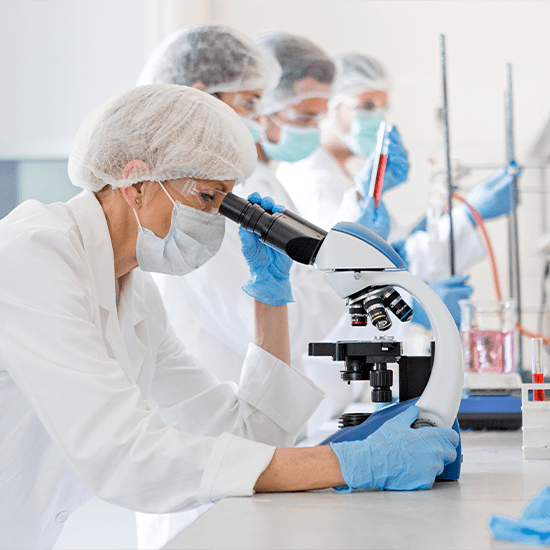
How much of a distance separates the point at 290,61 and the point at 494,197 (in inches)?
43.8

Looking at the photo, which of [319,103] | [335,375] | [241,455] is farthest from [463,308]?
[241,455]

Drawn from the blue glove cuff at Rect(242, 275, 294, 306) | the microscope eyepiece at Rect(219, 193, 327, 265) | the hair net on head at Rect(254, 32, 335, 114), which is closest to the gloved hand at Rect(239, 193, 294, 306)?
the blue glove cuff at Rect(242, 275, 294, 306)

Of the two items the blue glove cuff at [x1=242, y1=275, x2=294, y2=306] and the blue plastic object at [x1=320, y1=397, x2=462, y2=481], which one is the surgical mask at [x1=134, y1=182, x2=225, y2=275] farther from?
the blue plastic object at [x1=320, y1=397, x2=462, y2=481]

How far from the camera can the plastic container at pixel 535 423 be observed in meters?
1.02

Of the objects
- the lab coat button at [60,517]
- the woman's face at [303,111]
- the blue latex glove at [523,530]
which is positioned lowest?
the lab coat button at [60,517]

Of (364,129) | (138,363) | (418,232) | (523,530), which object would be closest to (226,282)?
(138,363)

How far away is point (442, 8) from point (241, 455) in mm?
3456

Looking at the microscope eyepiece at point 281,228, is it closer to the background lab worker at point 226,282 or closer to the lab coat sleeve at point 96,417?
the lab coat sleeve at point 96,417

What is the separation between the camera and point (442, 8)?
3670 mm

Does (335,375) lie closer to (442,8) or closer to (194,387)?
(194,387)

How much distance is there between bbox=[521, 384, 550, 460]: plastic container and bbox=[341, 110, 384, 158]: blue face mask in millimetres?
A: 2029

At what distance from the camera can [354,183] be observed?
290cm

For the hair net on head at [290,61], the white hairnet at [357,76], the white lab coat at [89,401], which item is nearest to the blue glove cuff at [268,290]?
the white lab coat at [89,401]

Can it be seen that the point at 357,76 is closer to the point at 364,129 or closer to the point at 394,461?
the point at 364,129
